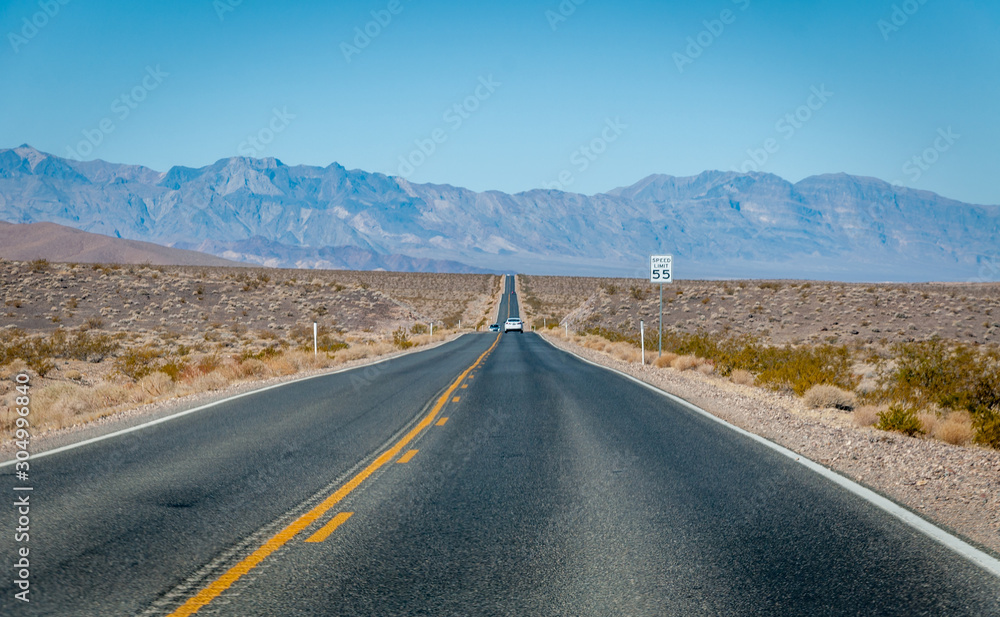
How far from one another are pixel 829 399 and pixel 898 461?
231 inches

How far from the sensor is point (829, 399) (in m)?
13.5

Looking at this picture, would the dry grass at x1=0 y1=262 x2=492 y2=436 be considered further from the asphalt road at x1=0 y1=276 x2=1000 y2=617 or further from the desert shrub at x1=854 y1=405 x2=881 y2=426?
the desert shrub at x1=854 y1=405 x2=881 y2=426

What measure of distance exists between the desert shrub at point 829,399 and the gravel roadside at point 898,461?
264mm

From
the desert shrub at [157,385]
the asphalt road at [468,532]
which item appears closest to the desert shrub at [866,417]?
the asphalt road at [468,532]

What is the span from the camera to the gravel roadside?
5840 millimetres

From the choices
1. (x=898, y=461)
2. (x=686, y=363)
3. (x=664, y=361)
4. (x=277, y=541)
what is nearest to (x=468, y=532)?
(x=277, y=541)

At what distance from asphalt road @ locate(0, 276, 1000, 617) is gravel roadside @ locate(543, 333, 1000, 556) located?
533mm

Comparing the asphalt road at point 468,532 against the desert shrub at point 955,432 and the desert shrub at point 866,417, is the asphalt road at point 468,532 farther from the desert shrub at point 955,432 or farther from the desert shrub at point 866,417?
the desert shrub at point 955,432

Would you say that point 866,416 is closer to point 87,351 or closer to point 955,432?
point 955,432

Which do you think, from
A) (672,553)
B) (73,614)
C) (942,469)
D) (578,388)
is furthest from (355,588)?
(578,388)

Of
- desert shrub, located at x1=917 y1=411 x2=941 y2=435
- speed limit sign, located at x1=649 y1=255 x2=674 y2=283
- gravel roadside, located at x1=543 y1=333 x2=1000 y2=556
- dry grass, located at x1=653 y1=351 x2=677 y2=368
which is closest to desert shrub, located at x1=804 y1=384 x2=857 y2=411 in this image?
gravel roadside, located at x1=543 y1=333 x2=1000 y2=556

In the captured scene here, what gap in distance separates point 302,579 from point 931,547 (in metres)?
4.34

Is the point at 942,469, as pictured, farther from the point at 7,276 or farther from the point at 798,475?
the point at 7,276

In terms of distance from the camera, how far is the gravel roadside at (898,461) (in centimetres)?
584
